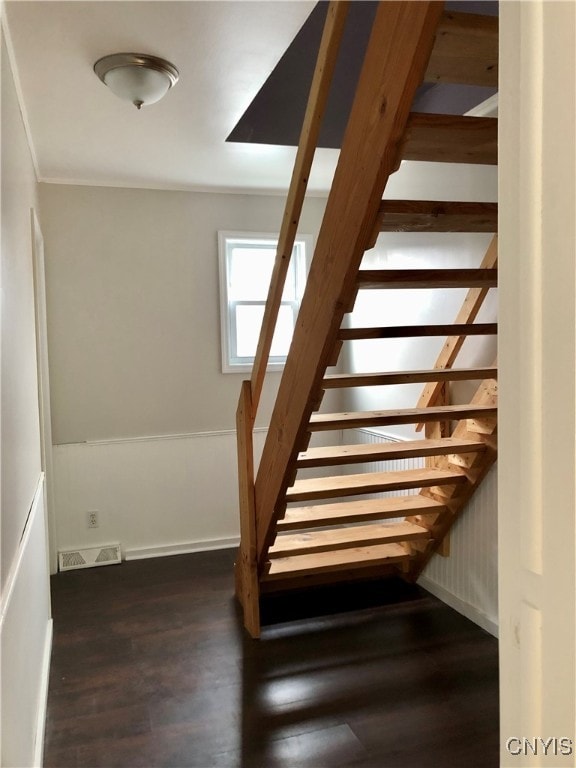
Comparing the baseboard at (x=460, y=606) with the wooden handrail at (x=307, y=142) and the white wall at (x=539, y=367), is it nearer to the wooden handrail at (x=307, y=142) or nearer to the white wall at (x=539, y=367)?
the wooden handrail at (x=307, y=142)

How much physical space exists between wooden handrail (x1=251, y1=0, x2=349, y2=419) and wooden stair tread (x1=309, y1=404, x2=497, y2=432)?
1.26 ft

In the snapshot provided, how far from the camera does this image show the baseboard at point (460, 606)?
2.86 m

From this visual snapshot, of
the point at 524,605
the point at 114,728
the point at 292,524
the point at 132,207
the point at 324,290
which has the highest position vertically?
the point at 132,207

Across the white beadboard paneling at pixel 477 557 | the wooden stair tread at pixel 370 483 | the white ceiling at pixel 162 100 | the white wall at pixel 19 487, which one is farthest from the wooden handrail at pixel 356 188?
the white beadboard paneling at pixel 477 557

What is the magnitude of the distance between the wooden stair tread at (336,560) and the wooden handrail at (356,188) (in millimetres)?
961

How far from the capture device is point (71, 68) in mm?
2213

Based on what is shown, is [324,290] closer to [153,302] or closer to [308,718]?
[308,718]

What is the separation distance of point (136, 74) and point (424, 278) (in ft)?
4.35

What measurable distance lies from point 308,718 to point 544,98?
2.28 m

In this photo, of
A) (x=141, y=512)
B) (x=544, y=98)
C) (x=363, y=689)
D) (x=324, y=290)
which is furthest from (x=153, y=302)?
(x=544, y=98)

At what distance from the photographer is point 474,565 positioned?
296cm

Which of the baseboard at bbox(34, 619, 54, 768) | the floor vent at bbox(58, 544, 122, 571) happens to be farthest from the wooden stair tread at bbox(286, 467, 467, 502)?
the floor vent at bbox(58, 544, 122, 571)

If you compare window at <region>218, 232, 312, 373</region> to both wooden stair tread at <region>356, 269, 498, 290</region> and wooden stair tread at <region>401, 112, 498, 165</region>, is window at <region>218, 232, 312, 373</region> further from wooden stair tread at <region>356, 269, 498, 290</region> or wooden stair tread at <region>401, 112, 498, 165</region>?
wooden stair tread at <region>401, 112, 498, 165</region>

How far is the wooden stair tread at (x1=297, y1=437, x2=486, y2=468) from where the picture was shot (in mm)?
2434
